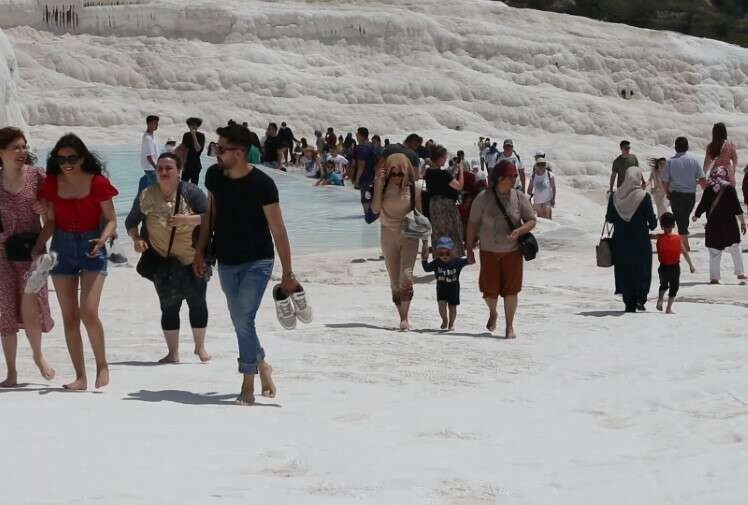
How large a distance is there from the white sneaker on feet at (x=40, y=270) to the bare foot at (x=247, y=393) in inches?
48.3

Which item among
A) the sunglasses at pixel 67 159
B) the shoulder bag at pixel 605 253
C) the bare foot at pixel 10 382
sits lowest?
the bare foot at pixel 10 382

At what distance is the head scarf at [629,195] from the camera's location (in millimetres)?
12844

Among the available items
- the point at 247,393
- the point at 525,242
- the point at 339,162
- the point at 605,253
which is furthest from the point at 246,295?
the point at 339,162

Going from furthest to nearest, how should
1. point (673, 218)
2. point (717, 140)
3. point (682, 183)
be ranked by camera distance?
point (682, 183) < point (717, 140) < point (673, 218)

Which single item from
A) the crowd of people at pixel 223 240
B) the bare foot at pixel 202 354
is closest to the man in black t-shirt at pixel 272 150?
the crowd of people at pixel 223 240

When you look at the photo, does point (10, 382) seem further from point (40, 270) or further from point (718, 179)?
point (718, 179)

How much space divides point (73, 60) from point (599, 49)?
2012 centimetres

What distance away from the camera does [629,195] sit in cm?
1295

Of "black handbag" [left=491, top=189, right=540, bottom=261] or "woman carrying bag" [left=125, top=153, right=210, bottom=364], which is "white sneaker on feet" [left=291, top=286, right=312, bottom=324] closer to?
"woman carrying bag" [left=125, top=153, right=210, bottom=364]

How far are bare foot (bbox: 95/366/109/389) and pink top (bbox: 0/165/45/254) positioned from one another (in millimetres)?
879

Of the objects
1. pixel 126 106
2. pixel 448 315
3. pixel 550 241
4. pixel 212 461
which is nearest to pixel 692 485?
pixel 212 461

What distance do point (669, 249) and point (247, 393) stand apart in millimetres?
6061

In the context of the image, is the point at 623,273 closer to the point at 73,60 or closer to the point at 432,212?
the point at 432,212

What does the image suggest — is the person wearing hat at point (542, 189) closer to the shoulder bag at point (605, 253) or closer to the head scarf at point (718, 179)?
the head scarf at point (718, 179)
